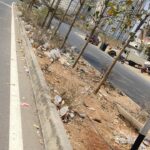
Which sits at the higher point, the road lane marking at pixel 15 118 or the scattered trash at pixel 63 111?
the scattered trash at pixel 63 111

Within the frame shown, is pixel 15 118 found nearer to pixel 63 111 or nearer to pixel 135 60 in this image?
pixel 63 111

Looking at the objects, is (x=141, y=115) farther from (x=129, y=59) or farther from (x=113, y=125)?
(x=129, y=59)

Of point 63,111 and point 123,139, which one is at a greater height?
point 63,111

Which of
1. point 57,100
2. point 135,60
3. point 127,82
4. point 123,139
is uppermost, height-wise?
point 57,100

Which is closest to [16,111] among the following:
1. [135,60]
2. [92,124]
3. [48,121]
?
[48,121]

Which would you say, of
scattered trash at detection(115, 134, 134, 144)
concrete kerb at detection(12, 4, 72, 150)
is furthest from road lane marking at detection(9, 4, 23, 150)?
scattered trash at detection(115, 134, 134, 144)

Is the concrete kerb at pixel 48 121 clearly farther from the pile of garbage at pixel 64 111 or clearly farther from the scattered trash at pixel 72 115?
the scattered trash at pixel 72 115

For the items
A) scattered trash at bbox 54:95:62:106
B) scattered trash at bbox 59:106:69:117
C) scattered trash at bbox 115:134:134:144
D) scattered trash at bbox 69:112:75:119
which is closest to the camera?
scattered trash at bbox 59:106:69:117

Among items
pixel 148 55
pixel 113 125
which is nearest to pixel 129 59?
pixel 148 55

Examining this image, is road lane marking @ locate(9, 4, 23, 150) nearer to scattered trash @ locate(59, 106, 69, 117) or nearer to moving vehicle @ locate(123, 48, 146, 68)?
scattered trash @ locate(59, 106, 69, 117)

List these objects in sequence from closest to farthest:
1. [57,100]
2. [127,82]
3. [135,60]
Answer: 1. [57,100]
2. [127,82]
3. [135,60]

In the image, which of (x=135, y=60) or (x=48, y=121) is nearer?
(x=48, y=121)

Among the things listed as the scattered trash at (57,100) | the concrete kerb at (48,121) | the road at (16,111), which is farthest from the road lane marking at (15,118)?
the scattered trash at (57,100)

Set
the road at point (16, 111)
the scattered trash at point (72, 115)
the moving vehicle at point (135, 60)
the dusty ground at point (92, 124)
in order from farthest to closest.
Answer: the moving vehicle at point (135, 60) → the scattered trash at point (72, 115) → the dusty ground at point (92, 124) → the road at point (16, 111)
